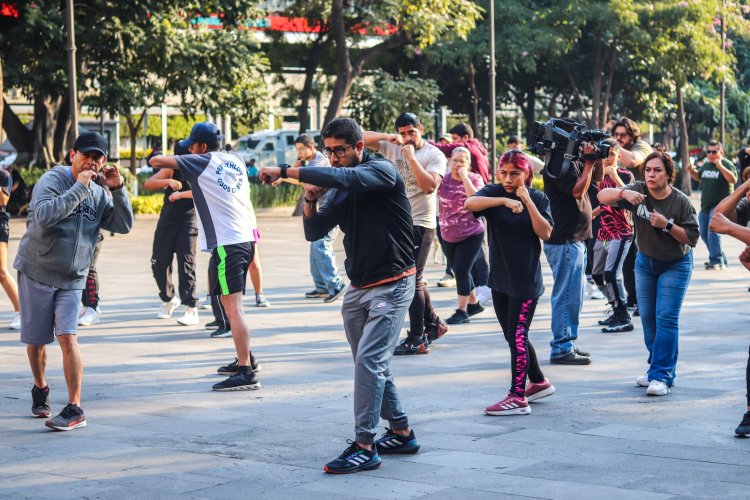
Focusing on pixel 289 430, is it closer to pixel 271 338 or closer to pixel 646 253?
pixel 646 253

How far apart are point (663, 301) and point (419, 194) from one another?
294 cm

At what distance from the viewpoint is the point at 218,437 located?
6.85 m

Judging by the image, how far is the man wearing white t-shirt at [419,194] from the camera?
9367 millimetres

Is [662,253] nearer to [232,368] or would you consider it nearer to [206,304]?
[232,368]

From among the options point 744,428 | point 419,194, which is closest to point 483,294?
point 419,194

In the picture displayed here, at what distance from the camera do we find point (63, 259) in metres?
7.17

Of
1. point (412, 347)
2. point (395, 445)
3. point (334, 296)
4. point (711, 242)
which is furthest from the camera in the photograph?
point (711, 242)

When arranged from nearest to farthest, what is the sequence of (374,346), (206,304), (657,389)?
(374,346) → (657,389) → (206,304)

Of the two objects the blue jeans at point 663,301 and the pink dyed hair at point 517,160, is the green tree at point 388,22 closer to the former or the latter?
the blue jeans at point 663,301

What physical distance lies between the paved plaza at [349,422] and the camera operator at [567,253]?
0.22 metres

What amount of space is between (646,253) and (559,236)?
117cm

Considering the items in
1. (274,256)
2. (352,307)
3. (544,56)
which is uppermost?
(544,56)

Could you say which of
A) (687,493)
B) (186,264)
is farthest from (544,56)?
(687,493)

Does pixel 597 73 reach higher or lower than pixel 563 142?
higher
